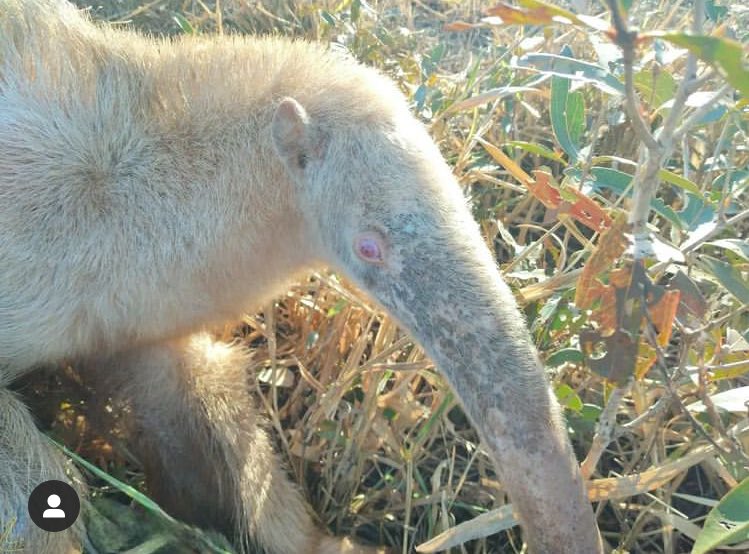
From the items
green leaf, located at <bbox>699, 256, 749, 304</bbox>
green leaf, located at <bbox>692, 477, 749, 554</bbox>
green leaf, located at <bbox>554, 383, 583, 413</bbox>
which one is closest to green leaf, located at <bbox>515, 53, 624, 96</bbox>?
green leaf, located at <bbox>699, 256, 749, 304</bbox>

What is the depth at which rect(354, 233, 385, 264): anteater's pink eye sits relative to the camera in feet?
6.23

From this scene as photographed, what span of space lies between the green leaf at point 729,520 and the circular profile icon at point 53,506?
132 cm

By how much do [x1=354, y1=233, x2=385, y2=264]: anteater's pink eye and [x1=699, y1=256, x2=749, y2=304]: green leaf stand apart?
28.2 inches

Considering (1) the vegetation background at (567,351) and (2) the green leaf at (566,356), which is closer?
(1) the vegetation background at (567,351)

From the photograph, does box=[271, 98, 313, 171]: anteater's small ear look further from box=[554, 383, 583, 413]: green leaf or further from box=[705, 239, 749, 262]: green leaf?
box=[705, 239, 749, 262]: green leaf

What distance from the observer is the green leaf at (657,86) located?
1971mm

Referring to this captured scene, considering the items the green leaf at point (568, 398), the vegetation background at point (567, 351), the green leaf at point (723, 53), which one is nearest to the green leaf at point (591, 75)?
the vegetation background at point (567, 351)

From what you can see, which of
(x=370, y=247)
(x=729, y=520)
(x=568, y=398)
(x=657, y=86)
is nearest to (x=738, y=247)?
(x=657, y=86)

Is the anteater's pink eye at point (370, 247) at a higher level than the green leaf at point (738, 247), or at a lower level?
lower

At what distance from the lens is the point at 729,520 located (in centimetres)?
154

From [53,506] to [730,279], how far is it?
62.1 inches

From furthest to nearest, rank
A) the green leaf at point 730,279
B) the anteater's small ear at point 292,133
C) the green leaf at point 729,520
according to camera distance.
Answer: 1. the anteater's small ear at point 292,133
2. the green leaf at point 730,279
3. the green leaf at point 729,520

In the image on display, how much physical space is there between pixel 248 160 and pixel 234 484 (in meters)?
0.87

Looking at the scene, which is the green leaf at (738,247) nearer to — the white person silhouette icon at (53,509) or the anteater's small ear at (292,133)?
the anteater's small ear at (292,133)
